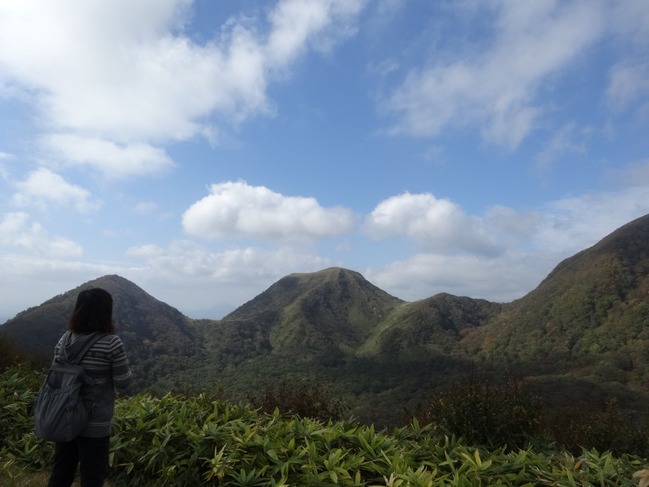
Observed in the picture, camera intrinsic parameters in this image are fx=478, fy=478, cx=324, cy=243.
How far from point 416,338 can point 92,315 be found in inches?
3600

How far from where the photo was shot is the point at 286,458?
4590 mm

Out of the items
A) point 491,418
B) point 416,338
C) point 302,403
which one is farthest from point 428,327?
point 491,418

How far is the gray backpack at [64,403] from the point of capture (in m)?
3.45

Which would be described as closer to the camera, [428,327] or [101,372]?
[101,372]

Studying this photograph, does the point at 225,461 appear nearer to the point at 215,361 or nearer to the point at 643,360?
the point at 643,360

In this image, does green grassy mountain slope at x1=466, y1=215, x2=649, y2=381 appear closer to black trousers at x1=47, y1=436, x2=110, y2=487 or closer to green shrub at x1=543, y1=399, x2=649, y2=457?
green shrub at x1=543, y1=399, x2=649, y2=457

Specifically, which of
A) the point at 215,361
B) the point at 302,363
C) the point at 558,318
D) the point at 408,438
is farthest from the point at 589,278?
the point at 408,438

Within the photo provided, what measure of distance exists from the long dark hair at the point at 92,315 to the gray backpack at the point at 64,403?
0.10 meters

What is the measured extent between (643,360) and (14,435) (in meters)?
56.4

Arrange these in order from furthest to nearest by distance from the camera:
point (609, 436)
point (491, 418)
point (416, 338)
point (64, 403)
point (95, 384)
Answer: point (416, 338) < point (609, 436) < point (491, 418) < point (95, 384) < point (64, 403)

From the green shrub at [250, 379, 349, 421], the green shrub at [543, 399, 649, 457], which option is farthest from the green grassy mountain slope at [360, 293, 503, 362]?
the green shrub at [250, 379, 349, 421]

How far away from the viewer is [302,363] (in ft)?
274

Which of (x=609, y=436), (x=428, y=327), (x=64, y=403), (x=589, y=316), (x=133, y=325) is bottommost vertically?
(x=609, y=436)

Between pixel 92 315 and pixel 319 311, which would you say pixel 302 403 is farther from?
pixel 319 311
